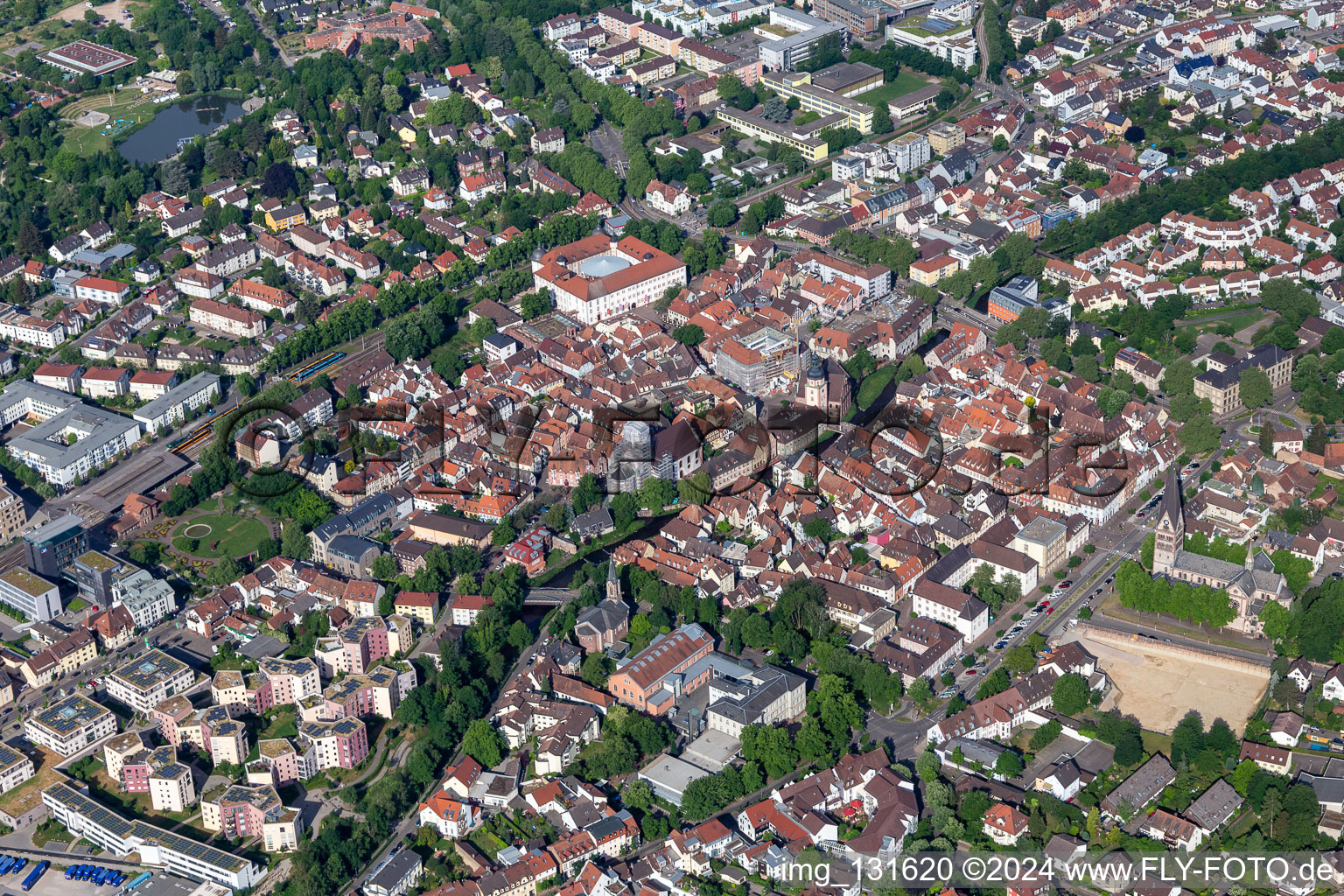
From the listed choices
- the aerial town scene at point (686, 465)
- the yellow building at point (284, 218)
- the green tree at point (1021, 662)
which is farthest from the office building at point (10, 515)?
the green tree at point (1021, 662)

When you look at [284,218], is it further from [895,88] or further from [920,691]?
[920,691]

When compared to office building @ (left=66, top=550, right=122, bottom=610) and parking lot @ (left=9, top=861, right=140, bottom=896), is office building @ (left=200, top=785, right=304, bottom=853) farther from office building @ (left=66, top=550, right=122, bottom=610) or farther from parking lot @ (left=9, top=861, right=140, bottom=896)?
office building @ (left=66, top=550, right=122, bottom=610)

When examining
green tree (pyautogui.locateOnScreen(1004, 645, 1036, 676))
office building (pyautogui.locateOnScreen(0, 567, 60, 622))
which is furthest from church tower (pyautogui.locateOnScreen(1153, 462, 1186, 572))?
office building (pyautogui.locateOnScreen(0, 567, 60, 622))

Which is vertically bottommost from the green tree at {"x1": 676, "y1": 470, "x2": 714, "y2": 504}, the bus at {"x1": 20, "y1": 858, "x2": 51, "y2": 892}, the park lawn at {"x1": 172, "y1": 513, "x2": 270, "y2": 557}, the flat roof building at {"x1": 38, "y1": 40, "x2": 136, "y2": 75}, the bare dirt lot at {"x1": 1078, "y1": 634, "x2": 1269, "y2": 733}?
the bare dirt lot at {"x1": 1078, "y1": 634, "x2": 1269, "y2": 733}

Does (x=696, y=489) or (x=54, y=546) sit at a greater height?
(x=54, y=546)

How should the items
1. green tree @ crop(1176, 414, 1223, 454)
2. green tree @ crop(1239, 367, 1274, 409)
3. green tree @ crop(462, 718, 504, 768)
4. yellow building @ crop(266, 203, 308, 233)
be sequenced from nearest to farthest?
green tree @ crop(462, 718, 504, 768), green tree @ crop(1176, 414, 1223, 454), green tree @ crop(1239, 367, 1274, 409), yellow building @ crop(266, 203, 308, 233)

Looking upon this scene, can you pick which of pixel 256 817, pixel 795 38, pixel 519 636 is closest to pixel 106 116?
pixel 795 38

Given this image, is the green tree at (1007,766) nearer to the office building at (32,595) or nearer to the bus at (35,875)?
the bus at (35,875)
